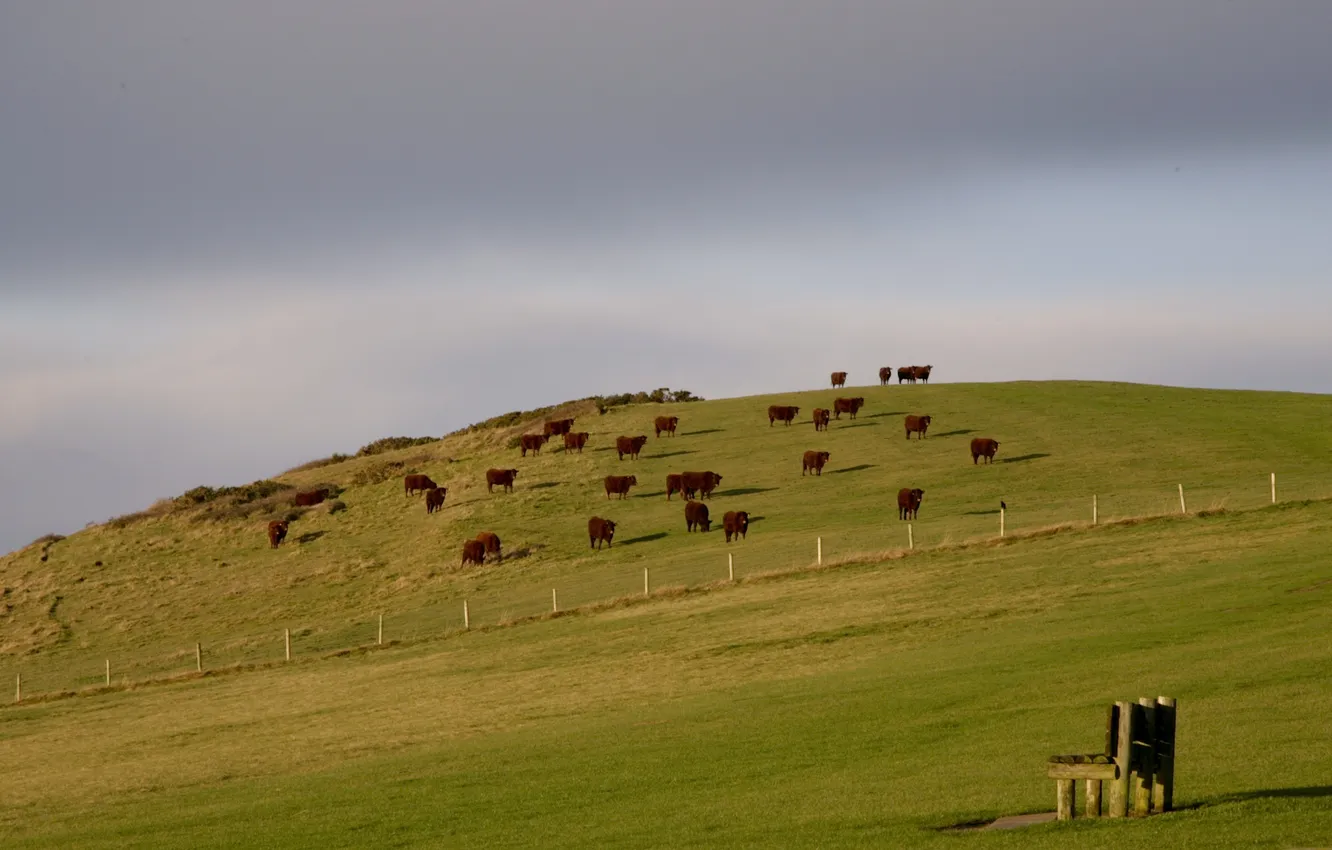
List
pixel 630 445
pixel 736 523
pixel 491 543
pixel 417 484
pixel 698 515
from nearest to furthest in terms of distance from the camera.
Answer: pixel 736 523
pixel 698 515
pixel 491 543
pixel 630 445
pixel 417 484

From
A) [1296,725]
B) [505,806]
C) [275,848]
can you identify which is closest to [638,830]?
[505,806]

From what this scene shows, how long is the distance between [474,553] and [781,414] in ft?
87.6

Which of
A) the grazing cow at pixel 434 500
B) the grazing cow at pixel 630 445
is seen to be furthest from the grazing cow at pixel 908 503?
the grazing cow at pixel 434 500

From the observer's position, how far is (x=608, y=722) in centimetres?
2948

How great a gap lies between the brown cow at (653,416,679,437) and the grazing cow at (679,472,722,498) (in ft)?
49.8

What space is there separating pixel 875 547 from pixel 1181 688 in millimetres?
27321

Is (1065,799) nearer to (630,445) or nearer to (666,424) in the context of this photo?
(630,445)

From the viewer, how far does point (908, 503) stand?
57562mm

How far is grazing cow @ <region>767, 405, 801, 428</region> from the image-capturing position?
82625mm

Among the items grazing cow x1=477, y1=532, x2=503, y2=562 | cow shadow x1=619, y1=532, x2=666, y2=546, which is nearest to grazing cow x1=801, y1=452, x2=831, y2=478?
cow shadow x1=619, y1=532, x2=666, y2=546

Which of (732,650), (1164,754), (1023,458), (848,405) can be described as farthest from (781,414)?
(1164,754)

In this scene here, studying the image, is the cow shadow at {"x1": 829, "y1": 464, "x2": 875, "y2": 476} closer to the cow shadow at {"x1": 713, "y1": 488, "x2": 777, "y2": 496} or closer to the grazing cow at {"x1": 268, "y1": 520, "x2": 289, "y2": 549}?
the cow shadow at {"x1": 713, "y1": 488, "x2": 777, "y2": 496}

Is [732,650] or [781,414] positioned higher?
[781,414]

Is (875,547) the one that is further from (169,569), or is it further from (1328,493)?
(169,569)
